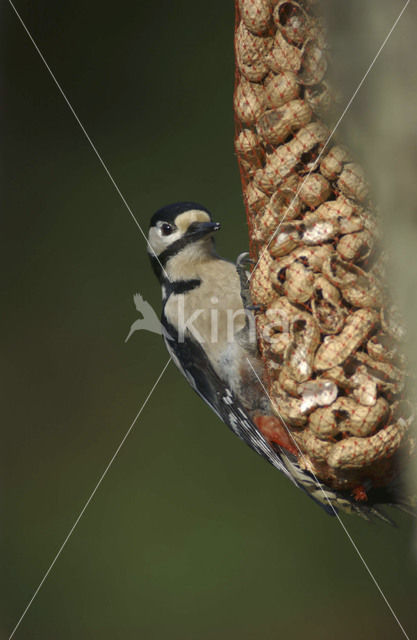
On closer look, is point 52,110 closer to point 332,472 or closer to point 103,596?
point 103,596

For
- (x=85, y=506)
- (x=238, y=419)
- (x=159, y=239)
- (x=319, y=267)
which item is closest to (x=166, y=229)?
(x=159, y=239)

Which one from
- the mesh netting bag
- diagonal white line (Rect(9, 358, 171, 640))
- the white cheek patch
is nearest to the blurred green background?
diagonal white line (Rect(9, 358, 171, 640))

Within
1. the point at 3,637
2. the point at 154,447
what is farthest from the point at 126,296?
the point at 3,637

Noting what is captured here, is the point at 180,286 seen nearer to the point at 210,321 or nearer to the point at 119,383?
the point at 210,321

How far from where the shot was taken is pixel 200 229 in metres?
1.55

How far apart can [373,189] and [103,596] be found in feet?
5.99

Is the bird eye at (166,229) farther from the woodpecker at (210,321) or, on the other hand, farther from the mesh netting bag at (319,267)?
the mesh netting bag at (319,267)

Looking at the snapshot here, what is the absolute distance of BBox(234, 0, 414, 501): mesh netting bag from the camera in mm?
1098

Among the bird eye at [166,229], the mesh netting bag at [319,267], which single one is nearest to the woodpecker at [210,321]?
the bird eye at [166,229]

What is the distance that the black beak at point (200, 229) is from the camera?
1530 millimetres

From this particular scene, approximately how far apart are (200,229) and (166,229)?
10 centimetres

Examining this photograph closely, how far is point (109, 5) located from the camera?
240cm

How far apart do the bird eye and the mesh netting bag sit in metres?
0.44

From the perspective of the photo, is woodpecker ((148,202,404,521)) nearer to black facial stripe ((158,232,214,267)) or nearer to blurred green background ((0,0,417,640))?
black facial stripe ((158,232,214,267))
